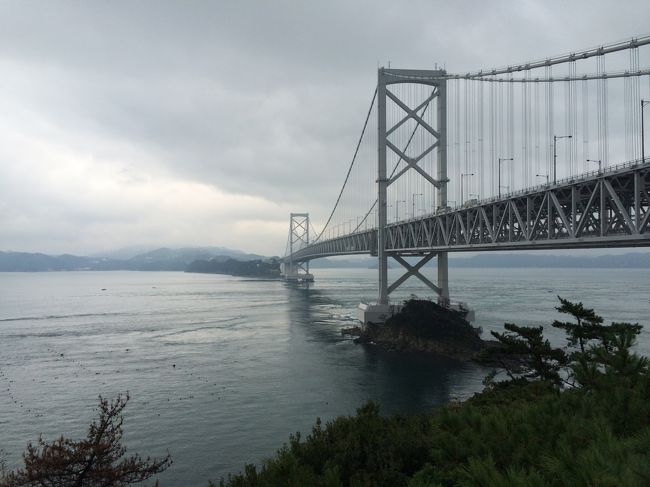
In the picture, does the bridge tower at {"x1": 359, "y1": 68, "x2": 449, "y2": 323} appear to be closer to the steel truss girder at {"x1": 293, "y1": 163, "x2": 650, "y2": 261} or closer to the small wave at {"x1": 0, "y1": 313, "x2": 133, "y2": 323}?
the steel truss girder at {"x1": 293, "y1": 163, "x2": 650, "y2": 261}

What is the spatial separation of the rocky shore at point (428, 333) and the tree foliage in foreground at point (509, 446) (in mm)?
27829

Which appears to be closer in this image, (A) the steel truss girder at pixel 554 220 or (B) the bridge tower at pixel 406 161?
(A) the steel truss girder at pixel 554 220

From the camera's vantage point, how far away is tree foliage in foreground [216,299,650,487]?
4.46 m

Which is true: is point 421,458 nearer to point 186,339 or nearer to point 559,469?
point 559,469

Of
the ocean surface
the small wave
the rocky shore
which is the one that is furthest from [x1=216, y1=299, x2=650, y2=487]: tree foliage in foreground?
the small wave

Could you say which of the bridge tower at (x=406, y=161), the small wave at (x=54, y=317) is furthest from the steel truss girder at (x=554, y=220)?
the small wave at (x=54, y=317)

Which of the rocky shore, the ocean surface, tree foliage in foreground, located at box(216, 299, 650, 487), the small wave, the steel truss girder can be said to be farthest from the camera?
the small wave

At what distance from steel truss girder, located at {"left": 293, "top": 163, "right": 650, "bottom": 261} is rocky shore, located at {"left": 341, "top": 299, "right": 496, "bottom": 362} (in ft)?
20.5

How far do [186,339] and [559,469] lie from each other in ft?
150

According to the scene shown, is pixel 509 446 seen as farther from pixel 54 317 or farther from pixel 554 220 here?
pixel 54 317

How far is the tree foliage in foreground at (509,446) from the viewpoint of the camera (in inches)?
176

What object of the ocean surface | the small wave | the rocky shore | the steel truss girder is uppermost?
the steel truss girder

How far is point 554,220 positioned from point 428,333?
18.4 metres

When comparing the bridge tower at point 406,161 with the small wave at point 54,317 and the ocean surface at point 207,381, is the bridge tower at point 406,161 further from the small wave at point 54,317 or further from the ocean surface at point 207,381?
the small wave at point 54,317
